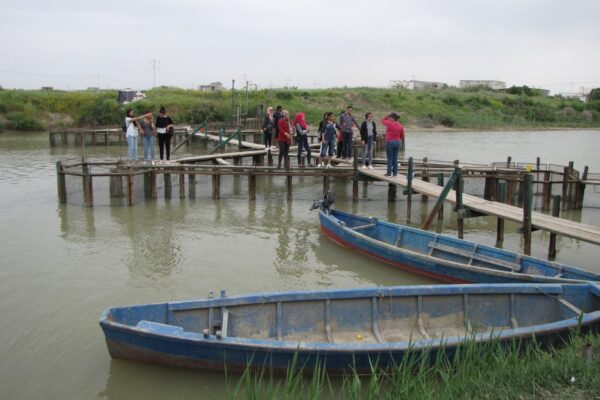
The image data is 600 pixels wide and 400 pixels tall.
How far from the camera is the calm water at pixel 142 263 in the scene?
23.9ft

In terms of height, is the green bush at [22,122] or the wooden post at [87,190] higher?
the green bush at [22,122]

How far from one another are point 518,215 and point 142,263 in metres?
7.91

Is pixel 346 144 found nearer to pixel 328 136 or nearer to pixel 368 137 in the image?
pixel 328 136

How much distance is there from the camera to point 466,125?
2330 inches

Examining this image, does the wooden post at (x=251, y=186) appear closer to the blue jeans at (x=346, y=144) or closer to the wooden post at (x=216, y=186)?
the wooden post at (x=216, y=186)

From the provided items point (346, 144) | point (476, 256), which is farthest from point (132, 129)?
point (476, 256)

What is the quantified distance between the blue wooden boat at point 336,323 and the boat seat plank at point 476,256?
2002 millimetres

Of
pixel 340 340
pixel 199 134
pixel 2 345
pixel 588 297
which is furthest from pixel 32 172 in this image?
pixel 588 297

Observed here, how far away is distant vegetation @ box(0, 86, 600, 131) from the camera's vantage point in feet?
158

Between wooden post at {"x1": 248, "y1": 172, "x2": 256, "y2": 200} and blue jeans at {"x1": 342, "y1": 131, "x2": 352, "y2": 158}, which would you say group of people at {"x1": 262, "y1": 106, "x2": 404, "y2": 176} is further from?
wooden post at {"x1": 248, "y1": 172, "x2": 256, "y2": 200}

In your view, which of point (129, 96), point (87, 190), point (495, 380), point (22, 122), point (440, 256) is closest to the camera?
point (495, 380)

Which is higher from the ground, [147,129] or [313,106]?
[313,106]

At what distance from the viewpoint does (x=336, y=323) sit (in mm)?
7949

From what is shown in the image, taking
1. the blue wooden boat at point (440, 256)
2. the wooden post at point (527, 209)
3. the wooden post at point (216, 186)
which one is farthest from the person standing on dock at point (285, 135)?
the wooden post at point (527, 209)
